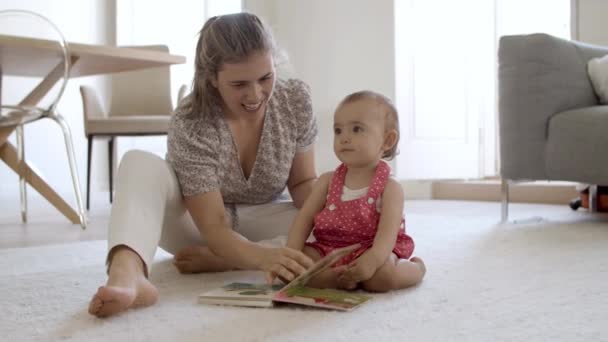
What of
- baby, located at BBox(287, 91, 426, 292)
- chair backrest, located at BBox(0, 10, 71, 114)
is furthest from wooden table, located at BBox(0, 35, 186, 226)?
baby, located at BBox(287, 91, 426, 292)

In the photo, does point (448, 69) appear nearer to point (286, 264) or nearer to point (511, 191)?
point (511, 191)

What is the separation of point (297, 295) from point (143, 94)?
117 inches

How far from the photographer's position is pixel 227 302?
1042 millimetres

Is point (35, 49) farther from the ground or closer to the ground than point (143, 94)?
farther from the ground

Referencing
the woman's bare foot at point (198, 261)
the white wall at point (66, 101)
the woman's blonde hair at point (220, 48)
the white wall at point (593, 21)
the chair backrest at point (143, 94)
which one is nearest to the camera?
the woman's blonde hair at point (220, 48)

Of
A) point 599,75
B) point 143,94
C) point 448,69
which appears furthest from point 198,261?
point 448,69

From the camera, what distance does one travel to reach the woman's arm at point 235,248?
1045 mm

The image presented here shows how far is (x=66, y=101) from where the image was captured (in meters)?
4.78

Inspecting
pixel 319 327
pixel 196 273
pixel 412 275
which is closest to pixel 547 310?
pixel 412 275

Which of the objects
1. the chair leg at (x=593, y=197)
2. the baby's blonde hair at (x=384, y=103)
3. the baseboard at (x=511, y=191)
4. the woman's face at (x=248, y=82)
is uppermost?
the woman's face at (x=248, y=82)

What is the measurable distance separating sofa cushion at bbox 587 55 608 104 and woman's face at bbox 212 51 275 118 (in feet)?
5.30

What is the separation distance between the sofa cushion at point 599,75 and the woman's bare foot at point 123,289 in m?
1.93

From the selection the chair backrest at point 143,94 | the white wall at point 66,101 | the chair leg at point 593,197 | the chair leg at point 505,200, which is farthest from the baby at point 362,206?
the white wall at point 66,101

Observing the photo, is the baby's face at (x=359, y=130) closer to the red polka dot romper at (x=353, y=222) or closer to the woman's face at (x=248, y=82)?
the red polka dot romper at (x=353, y=222)
